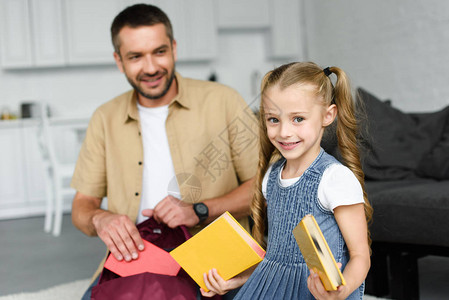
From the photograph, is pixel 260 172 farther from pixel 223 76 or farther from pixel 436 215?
pixel 223 76

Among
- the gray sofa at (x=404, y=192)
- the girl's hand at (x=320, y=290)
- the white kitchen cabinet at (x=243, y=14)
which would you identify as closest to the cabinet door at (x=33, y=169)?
the white kitchen cabinet at (x=243, y=14)

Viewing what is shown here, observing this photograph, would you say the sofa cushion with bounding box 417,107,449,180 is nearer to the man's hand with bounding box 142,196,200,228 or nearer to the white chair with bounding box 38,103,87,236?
the man's hand with bounding box 142,196,200,228

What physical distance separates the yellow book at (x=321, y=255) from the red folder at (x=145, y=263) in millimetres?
542

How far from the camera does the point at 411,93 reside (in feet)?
13.6

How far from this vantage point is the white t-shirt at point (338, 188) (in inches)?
40.6

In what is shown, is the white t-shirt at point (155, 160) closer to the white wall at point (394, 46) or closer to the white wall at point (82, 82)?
the white wall at point (394, 46)

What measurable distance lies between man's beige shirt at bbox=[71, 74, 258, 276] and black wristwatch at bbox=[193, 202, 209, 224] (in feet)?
0.51

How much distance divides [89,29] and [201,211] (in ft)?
13.7

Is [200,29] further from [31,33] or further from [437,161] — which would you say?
[437,161]

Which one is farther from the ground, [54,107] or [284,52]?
[284,52]

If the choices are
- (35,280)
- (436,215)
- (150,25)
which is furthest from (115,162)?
(35,280)

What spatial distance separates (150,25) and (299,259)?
0.94 meters

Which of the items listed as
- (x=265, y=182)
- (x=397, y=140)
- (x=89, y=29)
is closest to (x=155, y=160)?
(x=265, y=182)

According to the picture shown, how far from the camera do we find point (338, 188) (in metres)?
1.05
